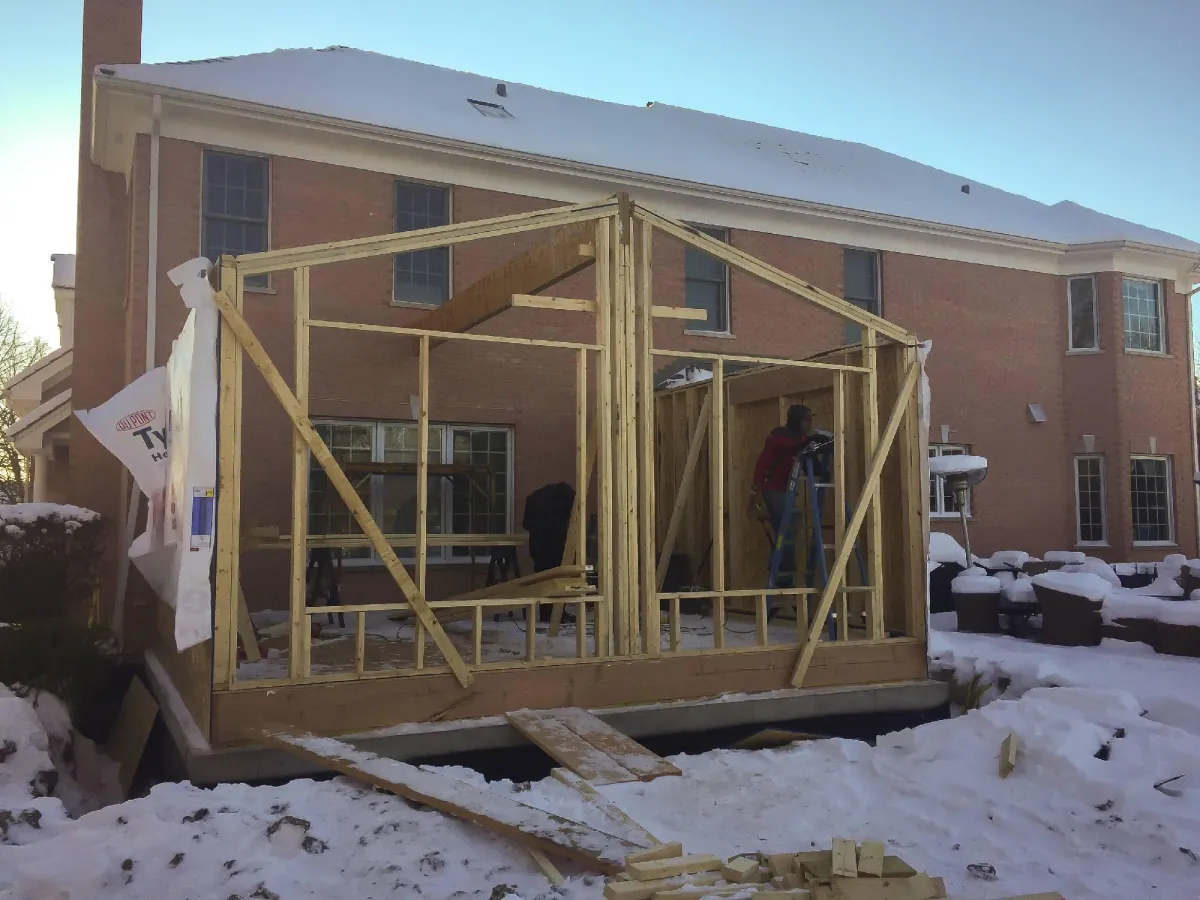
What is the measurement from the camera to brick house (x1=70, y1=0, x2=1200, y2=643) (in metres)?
11.0

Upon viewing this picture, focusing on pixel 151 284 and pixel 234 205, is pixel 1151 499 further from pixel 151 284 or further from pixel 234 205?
pixel 151 284

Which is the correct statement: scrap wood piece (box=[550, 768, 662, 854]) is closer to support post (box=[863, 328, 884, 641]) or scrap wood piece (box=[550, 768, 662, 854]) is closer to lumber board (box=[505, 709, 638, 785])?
lumber board (box=[505, 709, 638, 785])

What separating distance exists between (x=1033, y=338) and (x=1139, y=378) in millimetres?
2132

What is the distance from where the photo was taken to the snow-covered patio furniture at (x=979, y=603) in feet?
33.9

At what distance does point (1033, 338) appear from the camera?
16.6 metres

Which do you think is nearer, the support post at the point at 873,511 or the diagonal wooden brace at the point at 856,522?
the diagonal wooden brace at the point at 856,522

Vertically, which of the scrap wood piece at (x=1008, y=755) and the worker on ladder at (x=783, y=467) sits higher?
the worker on ladder at (x=783, y=467)

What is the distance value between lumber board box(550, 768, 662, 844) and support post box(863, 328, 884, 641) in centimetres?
327

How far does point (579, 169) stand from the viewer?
41.3 ft

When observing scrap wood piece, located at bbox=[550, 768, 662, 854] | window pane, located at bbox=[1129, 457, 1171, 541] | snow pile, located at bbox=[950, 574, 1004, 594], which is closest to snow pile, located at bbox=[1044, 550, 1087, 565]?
snow pile, located at bbox=[950, 574, 1004, 594]

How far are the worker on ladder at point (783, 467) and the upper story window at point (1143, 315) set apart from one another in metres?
11.1

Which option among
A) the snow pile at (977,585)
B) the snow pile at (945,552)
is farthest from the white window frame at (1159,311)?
the snow pile at (977,585)

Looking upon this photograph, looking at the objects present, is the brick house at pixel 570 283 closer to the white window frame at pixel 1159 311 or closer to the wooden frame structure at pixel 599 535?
the white window frame at pixel 1159 311

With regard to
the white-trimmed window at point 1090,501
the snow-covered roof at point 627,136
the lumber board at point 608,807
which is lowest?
the lumber board at point 608,807
